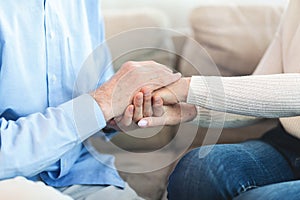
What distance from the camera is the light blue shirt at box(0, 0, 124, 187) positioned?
0.88 m

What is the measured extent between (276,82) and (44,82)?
449mm

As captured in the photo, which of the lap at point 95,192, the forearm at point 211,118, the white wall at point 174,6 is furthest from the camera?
the white wall at point 174,6

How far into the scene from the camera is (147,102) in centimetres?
99

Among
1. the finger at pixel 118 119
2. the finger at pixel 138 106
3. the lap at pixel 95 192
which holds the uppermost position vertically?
the finger at pixel 138 106

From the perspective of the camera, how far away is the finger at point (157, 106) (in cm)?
100

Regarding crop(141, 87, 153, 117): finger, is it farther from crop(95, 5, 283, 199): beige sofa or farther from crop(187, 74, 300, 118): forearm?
crop(95, 5, 283, 199): beige sofa

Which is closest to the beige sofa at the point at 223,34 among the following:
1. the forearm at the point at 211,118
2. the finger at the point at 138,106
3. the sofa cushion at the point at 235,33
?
the sofa cushion at the point at 235,33

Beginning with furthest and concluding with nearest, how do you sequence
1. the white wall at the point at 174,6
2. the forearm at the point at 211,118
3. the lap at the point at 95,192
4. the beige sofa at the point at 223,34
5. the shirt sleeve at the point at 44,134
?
the white wall at the point at 174,6 < the beige sofa at the point at 223,34 < the forearm at the point at 211,118 < the lap at the point at 95,192 < the shirt sleeve at the point at 44,134

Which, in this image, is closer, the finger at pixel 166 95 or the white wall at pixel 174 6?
the finger at pixel 166 95

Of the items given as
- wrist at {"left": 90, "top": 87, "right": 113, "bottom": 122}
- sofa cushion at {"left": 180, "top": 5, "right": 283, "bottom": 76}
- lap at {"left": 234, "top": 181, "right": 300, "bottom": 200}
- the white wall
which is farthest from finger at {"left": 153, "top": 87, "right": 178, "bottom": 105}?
the white wall

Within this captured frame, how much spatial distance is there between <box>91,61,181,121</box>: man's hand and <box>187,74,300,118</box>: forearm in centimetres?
8

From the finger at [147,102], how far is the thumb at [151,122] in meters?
0.01

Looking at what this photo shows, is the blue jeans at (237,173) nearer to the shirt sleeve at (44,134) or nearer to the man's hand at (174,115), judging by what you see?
the man's hand at (174,115)

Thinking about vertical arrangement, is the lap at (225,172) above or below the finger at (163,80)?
below
